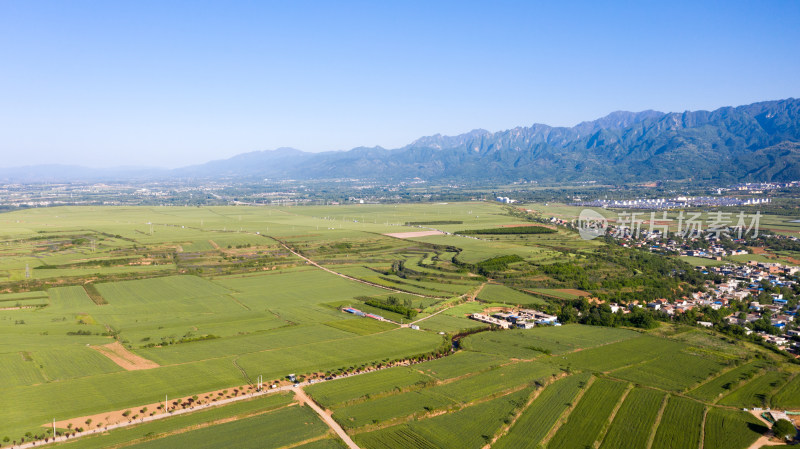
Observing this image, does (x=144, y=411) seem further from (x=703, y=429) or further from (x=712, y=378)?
(x=712, y=378)

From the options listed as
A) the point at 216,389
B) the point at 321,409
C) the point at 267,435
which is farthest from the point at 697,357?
the point at 216,389

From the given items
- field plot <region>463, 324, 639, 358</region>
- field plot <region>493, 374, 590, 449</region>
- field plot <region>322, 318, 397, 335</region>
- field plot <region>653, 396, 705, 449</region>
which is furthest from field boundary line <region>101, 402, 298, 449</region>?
field plot <region>653, 396, 705, 449</region>

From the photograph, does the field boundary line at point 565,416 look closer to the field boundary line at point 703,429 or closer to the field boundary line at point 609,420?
the field boundary line at point 609,420

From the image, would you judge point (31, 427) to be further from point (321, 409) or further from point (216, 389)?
point (321, 409)

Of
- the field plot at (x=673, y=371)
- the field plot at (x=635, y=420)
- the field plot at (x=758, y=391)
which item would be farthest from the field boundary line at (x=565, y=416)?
the field plot at (x=758, y=391)

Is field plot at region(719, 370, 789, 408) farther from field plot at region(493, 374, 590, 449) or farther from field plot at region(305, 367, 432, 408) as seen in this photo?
field plot at region(305, 367, 432, 408)

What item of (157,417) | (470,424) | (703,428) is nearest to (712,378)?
(703,428)
